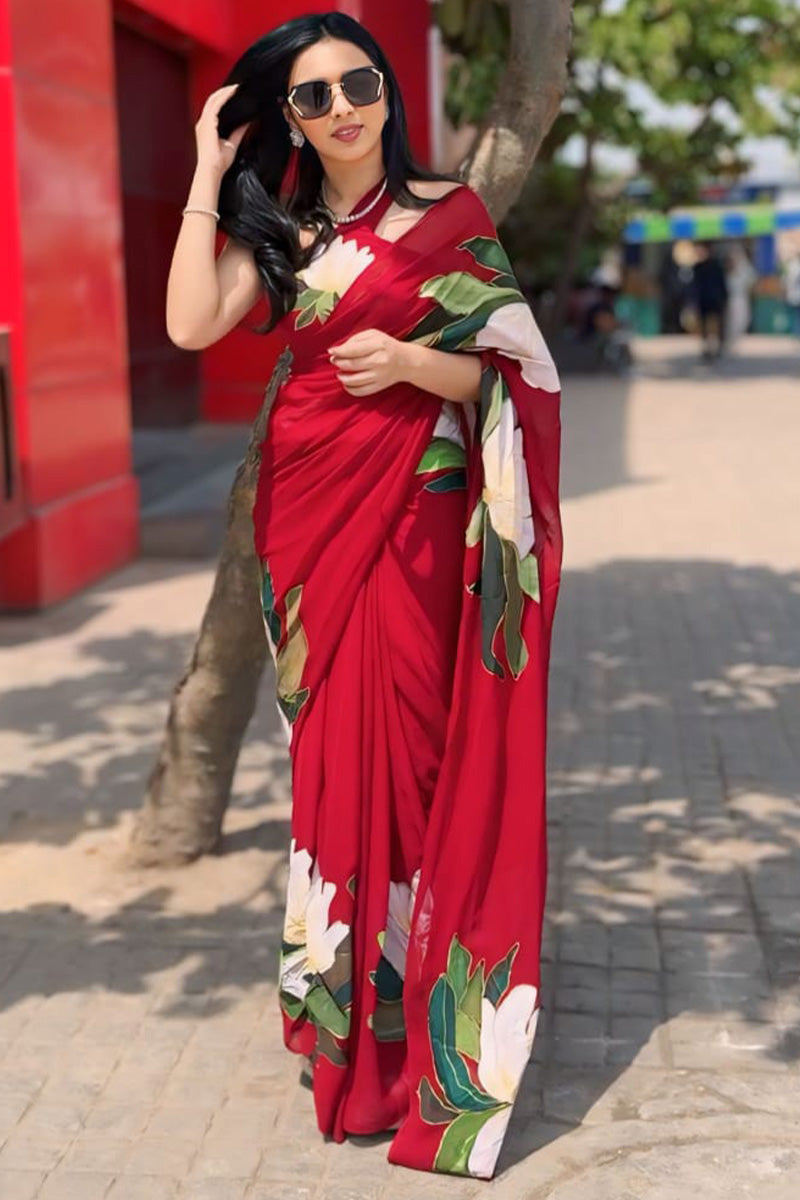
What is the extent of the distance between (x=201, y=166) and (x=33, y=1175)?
1879 mm

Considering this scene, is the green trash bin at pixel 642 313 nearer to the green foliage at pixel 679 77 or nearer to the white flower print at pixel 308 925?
the green foliage at pixel 679 77

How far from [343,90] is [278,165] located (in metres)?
0.27

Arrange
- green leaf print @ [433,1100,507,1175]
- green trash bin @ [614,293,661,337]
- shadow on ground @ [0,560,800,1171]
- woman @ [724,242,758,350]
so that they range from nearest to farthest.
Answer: green leaf print @ [433,1100,507,1175] < shadow on ground @ [0,560,800,1171] < woman @ [724,242,758,350] < green trash bin @ [614,293,661,337]

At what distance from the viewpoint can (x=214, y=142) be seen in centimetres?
315

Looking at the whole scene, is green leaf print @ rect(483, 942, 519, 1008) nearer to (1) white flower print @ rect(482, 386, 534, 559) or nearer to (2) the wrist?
(1) white flower print @ rect(482, 386, 534, 559)

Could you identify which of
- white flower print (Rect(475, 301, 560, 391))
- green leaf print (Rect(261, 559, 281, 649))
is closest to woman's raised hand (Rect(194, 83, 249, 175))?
white flower print (Rect(475, 301, 560, 391))

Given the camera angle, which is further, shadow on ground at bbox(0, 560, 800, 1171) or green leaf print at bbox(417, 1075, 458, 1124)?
shadow on ground at bbox(0, 560, 800, 1171)

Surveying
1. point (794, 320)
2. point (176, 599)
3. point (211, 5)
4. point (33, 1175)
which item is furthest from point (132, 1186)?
point (794, 320)

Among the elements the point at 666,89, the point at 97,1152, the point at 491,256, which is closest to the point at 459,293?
the point at 491,256

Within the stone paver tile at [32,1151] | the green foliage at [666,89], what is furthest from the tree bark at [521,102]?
the green foliage at [666,89]

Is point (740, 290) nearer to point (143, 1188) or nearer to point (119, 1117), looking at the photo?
point (119, 1117)

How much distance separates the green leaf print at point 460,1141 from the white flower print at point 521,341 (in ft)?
4.36

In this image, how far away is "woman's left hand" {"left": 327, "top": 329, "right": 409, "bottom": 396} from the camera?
2.91m

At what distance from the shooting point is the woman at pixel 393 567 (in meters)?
3.01
